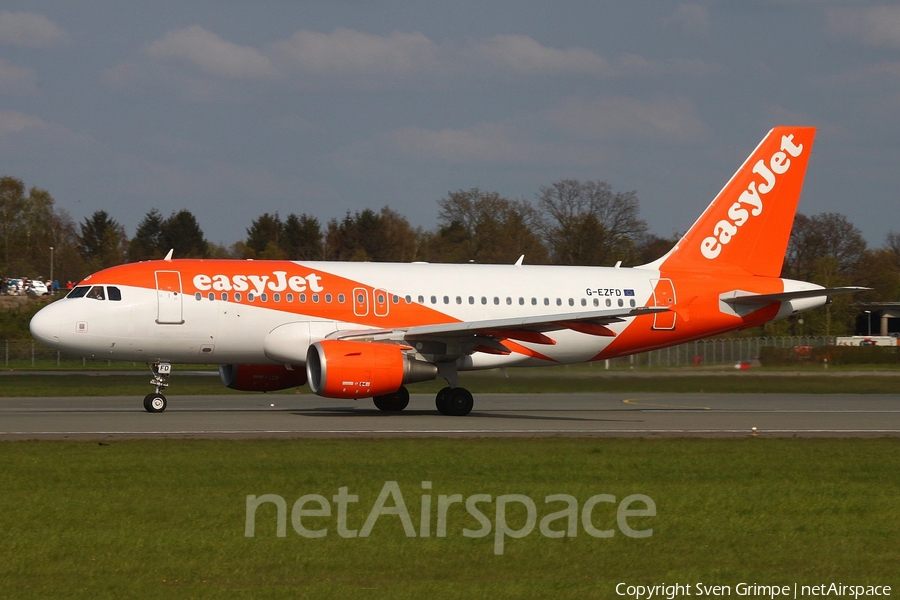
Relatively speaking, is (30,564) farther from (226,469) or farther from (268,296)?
(268,296)

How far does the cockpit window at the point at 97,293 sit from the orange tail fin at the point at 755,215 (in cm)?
1464

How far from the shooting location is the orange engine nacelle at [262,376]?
88.4 ft

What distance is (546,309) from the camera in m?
28.3

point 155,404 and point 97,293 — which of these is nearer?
point 155,404

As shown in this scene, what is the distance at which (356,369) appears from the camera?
23.2m

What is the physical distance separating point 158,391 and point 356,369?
16.4ft

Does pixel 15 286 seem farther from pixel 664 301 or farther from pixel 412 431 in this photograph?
pixel 412 431

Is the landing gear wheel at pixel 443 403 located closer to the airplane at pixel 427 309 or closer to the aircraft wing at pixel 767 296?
the airplane at pixel 427 309

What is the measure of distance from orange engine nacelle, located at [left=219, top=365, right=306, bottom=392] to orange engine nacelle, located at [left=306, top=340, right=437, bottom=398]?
3.15m

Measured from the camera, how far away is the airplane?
24484mm

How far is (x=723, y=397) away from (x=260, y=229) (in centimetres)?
8228

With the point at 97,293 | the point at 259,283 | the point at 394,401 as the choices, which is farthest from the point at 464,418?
the point at 97,293

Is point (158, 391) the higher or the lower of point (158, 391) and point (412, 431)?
the higher

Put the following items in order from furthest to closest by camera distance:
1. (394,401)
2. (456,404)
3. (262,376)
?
(394,401) < (262,376) < (456,404)
